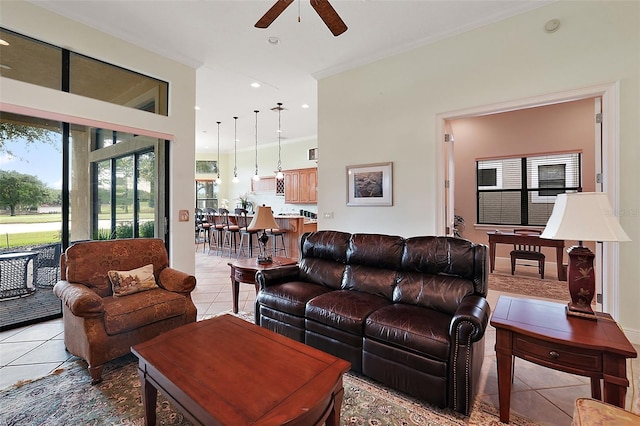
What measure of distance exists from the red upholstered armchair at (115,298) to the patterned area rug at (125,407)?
0.19 metres

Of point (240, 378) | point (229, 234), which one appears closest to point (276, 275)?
point (240, 378)

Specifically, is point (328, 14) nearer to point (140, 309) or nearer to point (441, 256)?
point (441, 256)

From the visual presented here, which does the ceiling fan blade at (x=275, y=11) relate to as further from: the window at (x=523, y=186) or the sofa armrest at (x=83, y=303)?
the window at (x=523, y=186)

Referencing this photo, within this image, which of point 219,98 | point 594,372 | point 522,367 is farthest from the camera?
point 219,98

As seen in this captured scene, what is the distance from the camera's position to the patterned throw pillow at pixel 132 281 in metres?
2.68

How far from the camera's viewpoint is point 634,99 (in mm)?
2744

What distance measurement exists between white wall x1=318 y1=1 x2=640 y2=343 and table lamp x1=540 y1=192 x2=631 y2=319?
1.51 m

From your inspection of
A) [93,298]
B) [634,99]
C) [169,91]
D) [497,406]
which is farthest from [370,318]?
[169,91]

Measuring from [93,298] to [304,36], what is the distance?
11.8ft

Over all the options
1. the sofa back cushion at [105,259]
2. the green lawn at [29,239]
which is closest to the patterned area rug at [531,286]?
the sofa back cushion at [105,259]

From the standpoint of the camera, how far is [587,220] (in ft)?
5.74

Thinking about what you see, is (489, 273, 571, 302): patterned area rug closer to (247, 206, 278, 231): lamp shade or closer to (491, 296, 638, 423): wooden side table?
(491, 296, 638, 423): wooden side table

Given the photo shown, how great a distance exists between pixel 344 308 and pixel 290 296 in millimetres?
583

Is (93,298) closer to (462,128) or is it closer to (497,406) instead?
(497,406)
